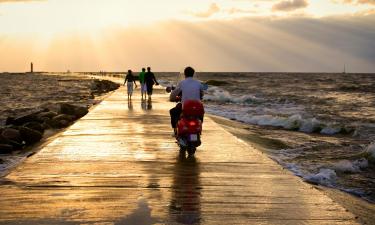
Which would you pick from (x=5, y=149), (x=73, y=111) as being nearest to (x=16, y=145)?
(x=5, y=149)

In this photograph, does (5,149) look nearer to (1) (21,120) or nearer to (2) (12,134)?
(2) (12,134)

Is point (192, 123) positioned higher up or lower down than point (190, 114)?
lower down

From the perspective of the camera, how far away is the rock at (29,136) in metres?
16.4

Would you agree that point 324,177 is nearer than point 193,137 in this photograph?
No

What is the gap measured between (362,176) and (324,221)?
6.92 m

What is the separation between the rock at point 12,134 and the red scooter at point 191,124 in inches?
283

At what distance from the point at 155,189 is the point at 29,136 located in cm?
1000

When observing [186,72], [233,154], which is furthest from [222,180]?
[186,72]

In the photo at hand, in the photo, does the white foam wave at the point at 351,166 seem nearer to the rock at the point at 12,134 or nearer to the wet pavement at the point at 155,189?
the wet pavement at the point at 155,189

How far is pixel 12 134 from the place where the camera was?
16125 millimetres

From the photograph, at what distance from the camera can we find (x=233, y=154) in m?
11.0

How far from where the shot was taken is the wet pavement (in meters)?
6.20

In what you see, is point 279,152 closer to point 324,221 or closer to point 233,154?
point 233,154

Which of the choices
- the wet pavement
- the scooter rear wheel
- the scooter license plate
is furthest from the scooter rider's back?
the wet pavement
